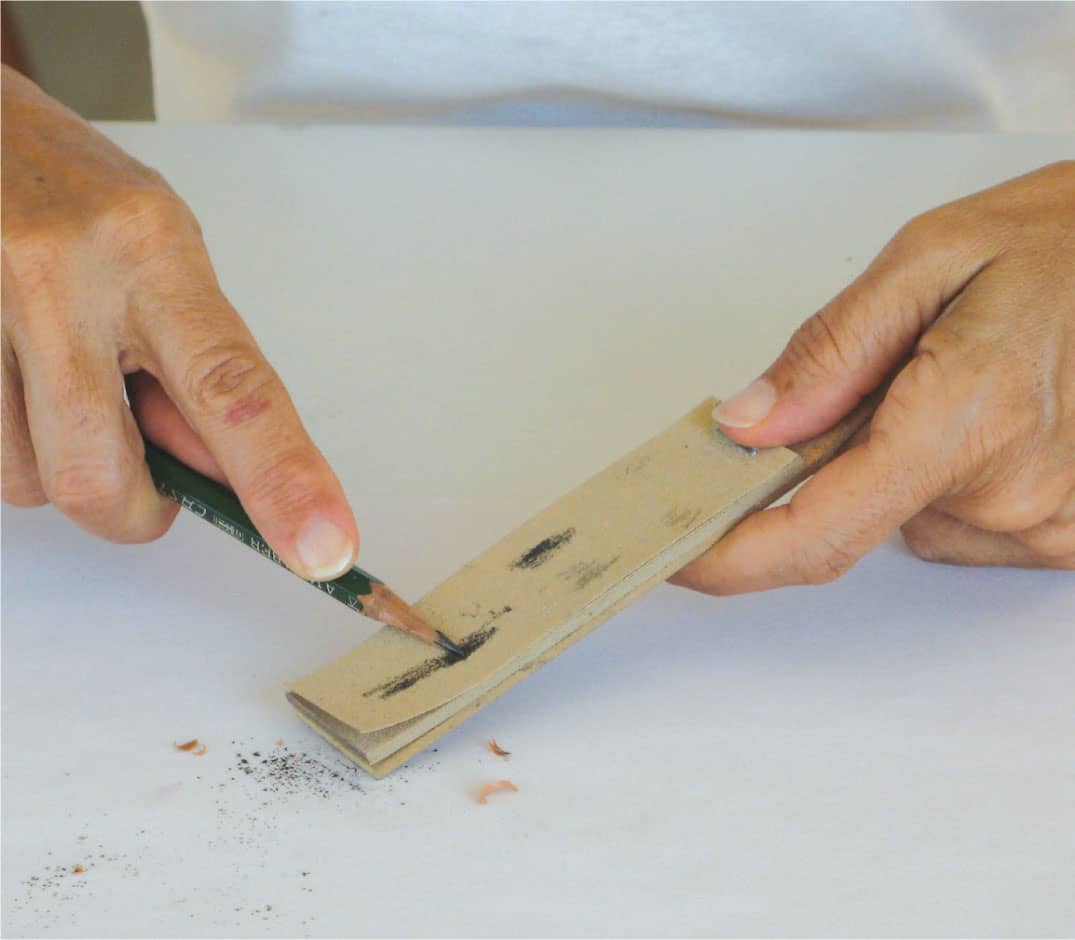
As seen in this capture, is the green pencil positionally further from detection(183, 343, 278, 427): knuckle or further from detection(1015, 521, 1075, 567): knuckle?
detection(1015, 521, 1075, 567): knuckle

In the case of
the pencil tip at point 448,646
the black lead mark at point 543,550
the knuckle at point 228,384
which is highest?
the knuckle at point 228,384

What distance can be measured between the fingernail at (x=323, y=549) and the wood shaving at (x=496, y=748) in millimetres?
168

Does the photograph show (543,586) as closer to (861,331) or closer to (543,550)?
(543,550)

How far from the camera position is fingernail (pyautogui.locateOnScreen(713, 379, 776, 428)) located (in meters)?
1.02

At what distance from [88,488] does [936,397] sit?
671 mm

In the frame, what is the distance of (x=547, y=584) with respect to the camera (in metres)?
0.96

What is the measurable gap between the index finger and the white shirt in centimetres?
67

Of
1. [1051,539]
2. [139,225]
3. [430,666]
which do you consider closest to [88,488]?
[139,225]

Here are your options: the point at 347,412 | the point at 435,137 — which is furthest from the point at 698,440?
the point at 435,137

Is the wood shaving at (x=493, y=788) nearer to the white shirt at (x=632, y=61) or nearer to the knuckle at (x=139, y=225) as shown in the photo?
the knuckle at (x=139, y=225)

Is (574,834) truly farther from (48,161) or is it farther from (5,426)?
(48,161)

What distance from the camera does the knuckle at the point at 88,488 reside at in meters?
1.02

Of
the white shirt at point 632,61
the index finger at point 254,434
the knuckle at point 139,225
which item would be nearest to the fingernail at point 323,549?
the index finger at point 254,434

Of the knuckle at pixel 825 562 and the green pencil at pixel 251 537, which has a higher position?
the knuckle at pixel 825 562
